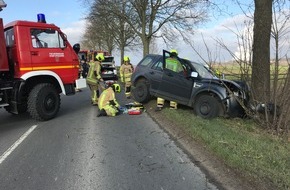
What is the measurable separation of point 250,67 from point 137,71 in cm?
474

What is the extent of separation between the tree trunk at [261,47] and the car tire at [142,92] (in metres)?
4.05

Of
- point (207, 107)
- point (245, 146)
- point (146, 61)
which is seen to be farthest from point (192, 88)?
point (245, 146)

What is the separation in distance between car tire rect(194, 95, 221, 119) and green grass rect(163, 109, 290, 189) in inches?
10.4

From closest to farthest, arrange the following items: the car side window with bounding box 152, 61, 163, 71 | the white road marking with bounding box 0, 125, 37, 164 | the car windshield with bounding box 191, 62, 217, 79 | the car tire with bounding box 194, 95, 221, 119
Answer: the white road marking with bounding box 0, 125, 37, 164 → the car tire with bounding box 194, 95, 221, 119 → the car windshield with bounding box 191, 62, 217, 79 → the car side window with bounding box 152, 61, 163, 71

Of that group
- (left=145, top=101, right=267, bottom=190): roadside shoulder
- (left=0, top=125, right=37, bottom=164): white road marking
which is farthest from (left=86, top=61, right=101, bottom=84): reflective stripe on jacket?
(left=145, top=101, right=267, bottom=190): roadside shoulder

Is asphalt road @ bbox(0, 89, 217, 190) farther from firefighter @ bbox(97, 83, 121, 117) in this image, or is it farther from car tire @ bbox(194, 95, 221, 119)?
car tire @ bbox(194, 95, 221, 119)

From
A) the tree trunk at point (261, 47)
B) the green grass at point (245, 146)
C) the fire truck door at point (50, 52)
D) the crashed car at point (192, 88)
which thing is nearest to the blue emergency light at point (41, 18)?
the fire truck door at point (50, 52)

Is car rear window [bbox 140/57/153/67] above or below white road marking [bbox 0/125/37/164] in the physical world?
above

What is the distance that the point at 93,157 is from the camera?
244 inches

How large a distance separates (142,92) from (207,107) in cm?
306

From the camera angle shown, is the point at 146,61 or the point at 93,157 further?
the point at 146,61

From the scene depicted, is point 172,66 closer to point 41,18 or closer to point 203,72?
point 203,72

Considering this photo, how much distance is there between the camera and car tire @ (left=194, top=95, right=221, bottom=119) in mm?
9672

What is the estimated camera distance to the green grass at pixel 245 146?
5012 mm
